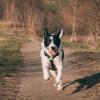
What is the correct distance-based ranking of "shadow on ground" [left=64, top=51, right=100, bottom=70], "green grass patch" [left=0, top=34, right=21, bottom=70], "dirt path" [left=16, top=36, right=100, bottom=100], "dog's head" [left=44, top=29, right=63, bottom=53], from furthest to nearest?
"green grass patch" [left=0, top=34, right=21, bottom=70], "shadow on ground" [left=64, top=51, right=100, bottom=70], "dirt path" [left=16, top=36, right=100, bottom=100], "dog's head" [left=44, top=29, right=63, bottom=53]

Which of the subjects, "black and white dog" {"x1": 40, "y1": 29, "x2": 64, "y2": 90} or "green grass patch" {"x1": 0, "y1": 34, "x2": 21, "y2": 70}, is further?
"green grass patch" {"x1": 0, "y1": 34, "x2": 21, "y2": 70}

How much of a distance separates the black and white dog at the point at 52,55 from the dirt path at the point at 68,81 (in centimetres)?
36

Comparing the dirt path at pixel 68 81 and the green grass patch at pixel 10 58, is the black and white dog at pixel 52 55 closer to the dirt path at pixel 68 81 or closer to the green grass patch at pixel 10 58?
the dirt path at pixel 68 81

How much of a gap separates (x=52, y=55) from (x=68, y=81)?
1680mm

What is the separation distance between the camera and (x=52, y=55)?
9.35 meters

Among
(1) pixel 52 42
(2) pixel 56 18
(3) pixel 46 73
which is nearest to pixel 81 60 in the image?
(3) pixel 46 73

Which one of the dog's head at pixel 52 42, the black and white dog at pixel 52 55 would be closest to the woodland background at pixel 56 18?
the black and white dog at pixel 52 55

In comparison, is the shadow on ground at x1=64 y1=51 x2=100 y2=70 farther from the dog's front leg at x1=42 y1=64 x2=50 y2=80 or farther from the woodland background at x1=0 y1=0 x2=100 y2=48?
the dog's front leg at x1=42 y1=64 x2=50 y2=80

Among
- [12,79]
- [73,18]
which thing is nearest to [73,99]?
[12,79]

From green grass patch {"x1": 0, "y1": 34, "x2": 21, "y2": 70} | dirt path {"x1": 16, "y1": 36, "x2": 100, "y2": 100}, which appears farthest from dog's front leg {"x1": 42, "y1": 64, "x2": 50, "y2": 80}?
green grass patch {"x1": 0, "y1": 34, "x2": 21, "y2": 70}

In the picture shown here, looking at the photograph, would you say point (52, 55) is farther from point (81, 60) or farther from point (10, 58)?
point (10, 58)

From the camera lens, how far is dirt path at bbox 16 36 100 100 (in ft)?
30.7

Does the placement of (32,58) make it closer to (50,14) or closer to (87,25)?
(87,25)

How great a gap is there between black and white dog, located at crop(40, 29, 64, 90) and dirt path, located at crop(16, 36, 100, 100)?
36 centimetres
